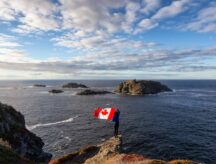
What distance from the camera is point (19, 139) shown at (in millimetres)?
44719

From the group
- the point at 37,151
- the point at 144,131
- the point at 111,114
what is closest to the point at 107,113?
the point at 111,114

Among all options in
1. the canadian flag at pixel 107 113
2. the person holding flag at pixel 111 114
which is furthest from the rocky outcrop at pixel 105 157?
the canadian flag at pixel 107 113

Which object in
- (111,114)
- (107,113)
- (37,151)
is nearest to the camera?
(111,114)

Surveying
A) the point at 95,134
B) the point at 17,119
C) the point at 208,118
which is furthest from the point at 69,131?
the point at 208,118

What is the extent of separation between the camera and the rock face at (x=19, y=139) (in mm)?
42906

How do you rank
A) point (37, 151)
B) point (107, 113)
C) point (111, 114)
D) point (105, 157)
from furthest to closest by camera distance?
point (37, 151) < point (107, 113) < point (111, 114) < point (105, 157)

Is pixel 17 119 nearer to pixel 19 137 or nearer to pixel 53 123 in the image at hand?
pixel 19 137

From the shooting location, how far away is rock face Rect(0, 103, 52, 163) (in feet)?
141

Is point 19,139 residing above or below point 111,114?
below

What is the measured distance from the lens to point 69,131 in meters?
68.9

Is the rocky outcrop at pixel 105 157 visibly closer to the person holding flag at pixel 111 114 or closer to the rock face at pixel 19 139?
the person holding flag at pixel 111 114

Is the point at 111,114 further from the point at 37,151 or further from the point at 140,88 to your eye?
the point at 140,88

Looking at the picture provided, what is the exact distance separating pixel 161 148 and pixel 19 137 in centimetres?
3252

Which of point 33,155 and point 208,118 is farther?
point 208,118
